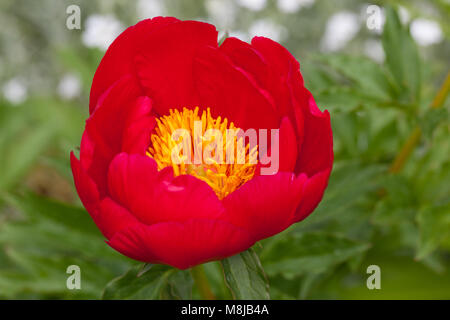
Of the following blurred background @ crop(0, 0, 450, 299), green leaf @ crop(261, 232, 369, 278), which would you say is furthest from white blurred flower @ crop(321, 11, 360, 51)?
green leaf @ crop(261, 232, 369, 278)

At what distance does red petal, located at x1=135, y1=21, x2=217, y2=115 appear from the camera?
55 cm

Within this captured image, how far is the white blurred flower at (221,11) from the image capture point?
204cm

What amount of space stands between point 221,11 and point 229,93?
1.63m

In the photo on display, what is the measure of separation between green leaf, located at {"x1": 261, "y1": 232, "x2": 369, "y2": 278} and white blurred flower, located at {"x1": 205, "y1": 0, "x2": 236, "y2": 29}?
1402 mm

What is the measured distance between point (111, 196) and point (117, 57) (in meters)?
0.15

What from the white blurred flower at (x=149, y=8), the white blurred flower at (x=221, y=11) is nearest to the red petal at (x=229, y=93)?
the white blurred flower at (x=221, y=11)

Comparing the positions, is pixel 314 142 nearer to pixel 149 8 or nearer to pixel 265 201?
pixel 265 201

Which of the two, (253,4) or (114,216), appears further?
(253,4)

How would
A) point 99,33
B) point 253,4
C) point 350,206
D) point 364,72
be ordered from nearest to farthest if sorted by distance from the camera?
point 364,72
point 350,206
point 99,33
point 253,4

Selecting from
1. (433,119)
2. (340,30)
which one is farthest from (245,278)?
(340,30)

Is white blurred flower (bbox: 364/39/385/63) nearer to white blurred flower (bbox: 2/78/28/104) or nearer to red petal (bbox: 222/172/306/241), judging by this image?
white blurred flower (bbox: 2/78/28/104)

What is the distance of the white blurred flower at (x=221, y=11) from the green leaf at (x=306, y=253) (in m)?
1.40

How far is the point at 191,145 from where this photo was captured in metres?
0.55
